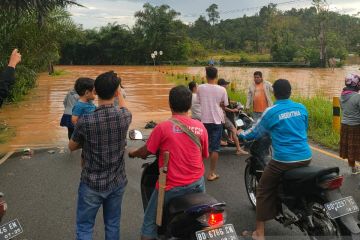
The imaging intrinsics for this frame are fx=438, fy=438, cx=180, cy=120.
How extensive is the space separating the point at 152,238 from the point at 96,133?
1.03m

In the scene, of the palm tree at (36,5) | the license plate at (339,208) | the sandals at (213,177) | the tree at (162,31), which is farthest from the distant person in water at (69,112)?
the tree at (162,31)

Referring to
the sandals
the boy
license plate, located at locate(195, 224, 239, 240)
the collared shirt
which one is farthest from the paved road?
license plate, located at locate(195, 224, 239, 240)

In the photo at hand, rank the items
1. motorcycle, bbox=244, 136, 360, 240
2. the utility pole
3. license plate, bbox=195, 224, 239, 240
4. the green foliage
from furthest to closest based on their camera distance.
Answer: the utility pole → the green foliage → motorcycle, bbox=244, 136, 360, 240 → license plate, bbox=195, 224, 239, 240

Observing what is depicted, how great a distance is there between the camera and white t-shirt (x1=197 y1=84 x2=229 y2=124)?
643 centimetres

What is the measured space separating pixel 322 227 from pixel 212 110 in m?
2.95

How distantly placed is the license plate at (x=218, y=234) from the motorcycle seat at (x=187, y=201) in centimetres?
20

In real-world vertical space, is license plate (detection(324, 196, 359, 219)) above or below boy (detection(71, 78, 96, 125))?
below

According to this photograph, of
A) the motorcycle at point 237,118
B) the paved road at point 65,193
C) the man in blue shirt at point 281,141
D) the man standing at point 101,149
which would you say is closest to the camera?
the man standing at point 101,149

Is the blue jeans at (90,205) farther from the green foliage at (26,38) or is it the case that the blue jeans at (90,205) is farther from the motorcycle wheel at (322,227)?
the green foliage at (26,38)

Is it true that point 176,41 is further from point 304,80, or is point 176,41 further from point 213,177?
point 213,177

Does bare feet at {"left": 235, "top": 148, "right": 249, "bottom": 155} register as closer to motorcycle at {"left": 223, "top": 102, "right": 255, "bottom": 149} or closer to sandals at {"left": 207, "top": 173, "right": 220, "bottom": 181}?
motorcycle at {"left": 223, "top": 102, "right": 255, "bottom": 149}

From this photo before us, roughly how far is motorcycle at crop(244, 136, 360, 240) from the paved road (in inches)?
24.2

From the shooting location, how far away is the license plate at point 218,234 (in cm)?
318

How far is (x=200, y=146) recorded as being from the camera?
11.8ft
